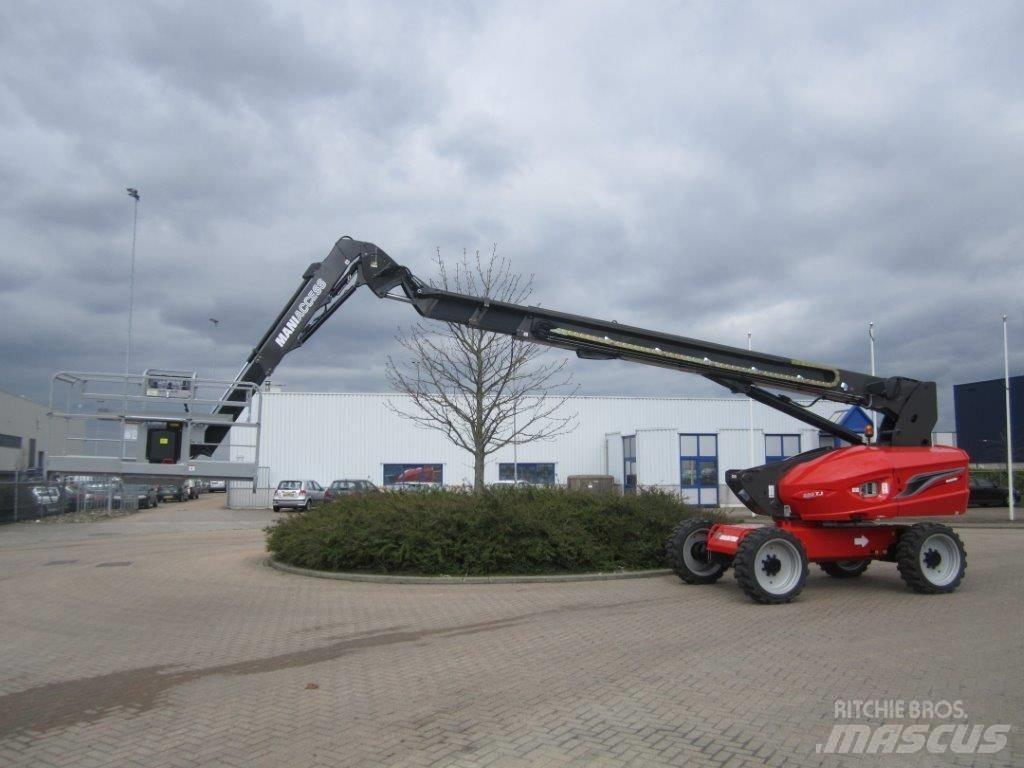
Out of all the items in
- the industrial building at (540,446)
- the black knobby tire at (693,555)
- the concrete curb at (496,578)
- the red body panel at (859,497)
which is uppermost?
the industrial building at (540,446)

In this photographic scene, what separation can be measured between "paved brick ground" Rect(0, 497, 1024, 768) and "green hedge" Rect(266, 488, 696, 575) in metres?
0.75

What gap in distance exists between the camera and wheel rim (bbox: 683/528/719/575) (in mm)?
12688

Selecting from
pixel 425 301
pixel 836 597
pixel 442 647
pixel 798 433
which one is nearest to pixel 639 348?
pixel 425 301

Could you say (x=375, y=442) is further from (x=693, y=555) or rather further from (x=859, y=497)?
(x=859, y=497)

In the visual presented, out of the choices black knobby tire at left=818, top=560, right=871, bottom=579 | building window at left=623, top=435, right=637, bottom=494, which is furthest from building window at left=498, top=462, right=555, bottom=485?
black knobby tire at left=818, top=560, right=871, bottom=579

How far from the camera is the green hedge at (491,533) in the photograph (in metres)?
13.5

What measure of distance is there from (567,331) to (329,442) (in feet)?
118

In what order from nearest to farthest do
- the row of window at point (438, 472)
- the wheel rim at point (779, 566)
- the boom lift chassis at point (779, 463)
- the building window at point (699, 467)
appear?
1. the wheel rim at point (779, 566)
2. the boom lift chassis at point (779, 463)
3. the building window at point (699, 467)
4. the row of window at point (438, 472)

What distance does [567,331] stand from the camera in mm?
11586

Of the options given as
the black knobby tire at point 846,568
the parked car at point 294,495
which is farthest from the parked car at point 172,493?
the black knobby tire at point 846,568

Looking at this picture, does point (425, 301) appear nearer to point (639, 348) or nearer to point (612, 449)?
point (639, 348)

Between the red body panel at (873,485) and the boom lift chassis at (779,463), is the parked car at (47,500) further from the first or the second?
the red body panel at (873,485)

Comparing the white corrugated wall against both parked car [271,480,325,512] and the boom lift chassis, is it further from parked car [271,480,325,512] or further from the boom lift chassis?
the boom lift chassis

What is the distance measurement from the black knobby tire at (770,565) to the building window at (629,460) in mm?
31016
